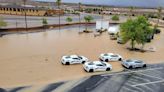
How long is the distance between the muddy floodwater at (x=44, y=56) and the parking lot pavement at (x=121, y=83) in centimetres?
205

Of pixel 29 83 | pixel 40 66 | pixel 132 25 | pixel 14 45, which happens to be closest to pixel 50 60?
pixel 40 66

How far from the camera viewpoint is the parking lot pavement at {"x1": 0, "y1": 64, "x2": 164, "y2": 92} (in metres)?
29.9

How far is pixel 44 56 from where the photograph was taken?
44.8 meters

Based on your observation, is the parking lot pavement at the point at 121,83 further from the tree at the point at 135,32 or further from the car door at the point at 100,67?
the tree at the point at 135,32

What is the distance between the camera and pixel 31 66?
3856 cm

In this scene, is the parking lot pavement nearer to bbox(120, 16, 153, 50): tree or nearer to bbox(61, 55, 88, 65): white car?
bbox(61, 55, 88, 65): white car

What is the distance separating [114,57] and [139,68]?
5126mm

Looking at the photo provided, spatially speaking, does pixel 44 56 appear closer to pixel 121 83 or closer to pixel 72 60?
pixel 72 60

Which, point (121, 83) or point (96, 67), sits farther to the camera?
point (96, 67)

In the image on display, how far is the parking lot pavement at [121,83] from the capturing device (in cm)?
2986

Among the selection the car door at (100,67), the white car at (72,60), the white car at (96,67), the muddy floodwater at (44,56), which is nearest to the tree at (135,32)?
the muddy floodwater at (44,56)

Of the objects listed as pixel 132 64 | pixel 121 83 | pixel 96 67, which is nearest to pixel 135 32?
pixel 132 64

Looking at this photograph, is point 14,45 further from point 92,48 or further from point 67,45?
point 92,48

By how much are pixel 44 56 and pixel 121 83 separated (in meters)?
Answer: 16.8
